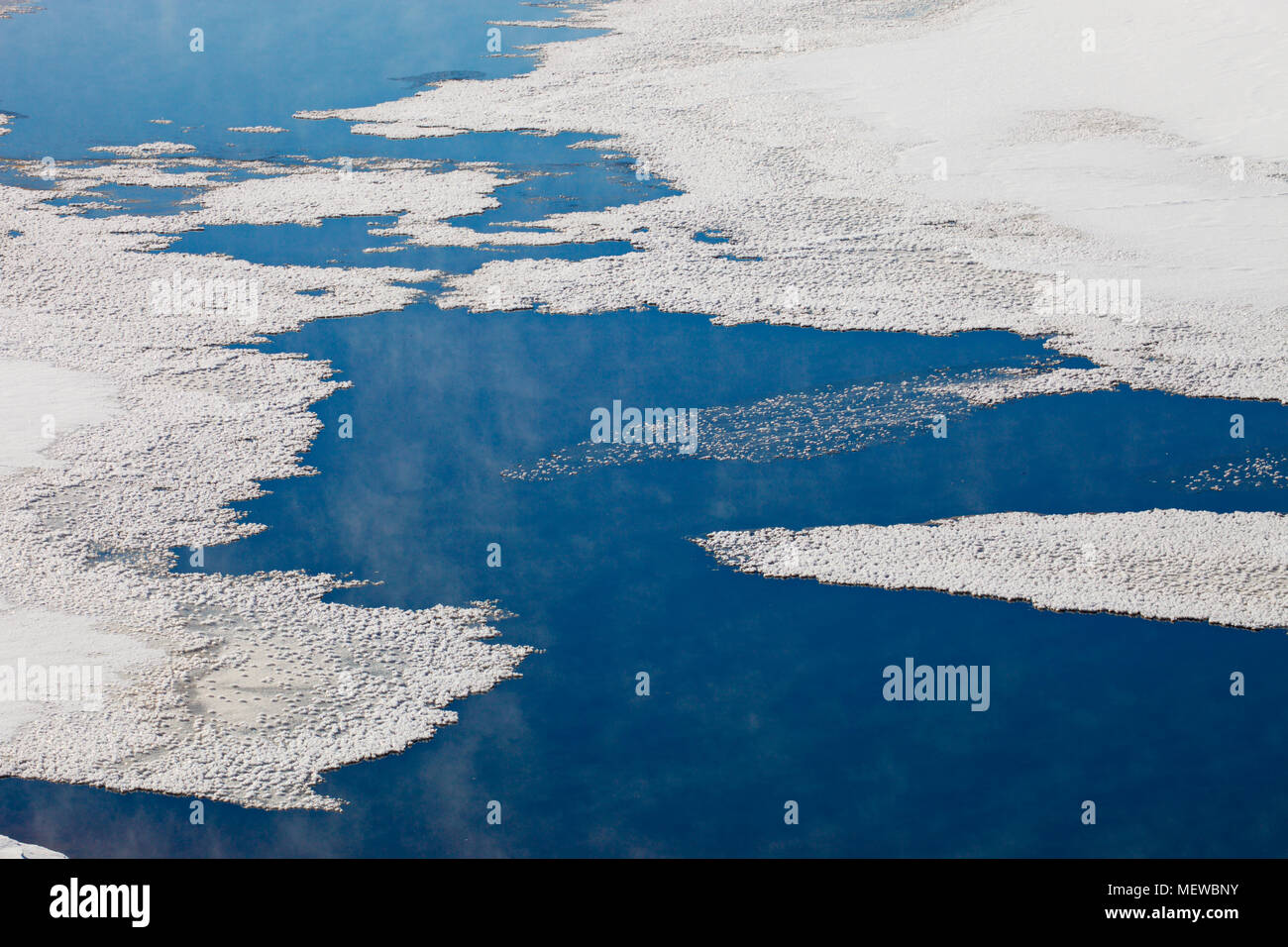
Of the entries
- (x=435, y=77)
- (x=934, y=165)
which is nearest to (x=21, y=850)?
(x=934, y=165)

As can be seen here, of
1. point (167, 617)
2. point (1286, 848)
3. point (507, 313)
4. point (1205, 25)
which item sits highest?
point (1205, 25)

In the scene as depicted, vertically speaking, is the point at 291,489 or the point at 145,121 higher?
the point at 145,121

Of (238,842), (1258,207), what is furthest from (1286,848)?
(1258,207)

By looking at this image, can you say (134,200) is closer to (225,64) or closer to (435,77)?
(435,77)

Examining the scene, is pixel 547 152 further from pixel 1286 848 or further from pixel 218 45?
pixel 1286 848

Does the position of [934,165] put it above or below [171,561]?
above

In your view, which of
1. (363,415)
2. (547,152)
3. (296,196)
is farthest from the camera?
(547,152)

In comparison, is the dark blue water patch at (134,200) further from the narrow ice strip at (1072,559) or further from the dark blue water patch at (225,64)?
the narrow ice strip at (1072,559)

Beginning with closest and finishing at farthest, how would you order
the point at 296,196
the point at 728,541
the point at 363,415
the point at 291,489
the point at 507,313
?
the point at 728,541 → the point at 291,489 → the point at 363,415 → the point at 507,313 → the point at 296,196
